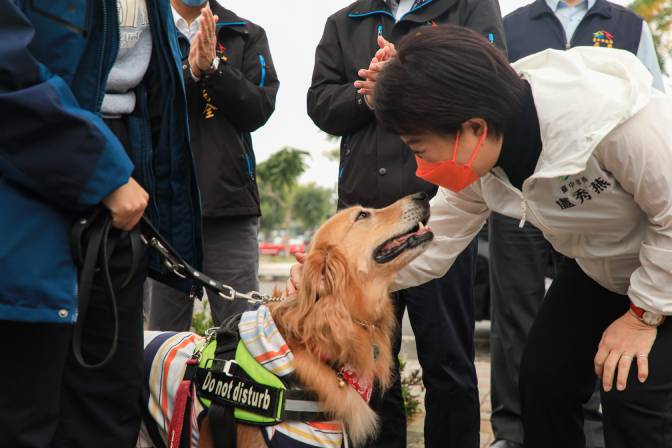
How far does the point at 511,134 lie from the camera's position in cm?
216

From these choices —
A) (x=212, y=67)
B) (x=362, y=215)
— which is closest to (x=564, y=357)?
(x=362, y=215)

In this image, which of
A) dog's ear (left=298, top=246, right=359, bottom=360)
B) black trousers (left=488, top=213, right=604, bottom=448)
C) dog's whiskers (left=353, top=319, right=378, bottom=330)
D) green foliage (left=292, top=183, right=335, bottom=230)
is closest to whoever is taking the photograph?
dog's ear (left=298, top=246, right=359, bottom=360)

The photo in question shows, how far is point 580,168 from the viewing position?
6.31 feet

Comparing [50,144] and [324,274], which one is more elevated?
[50,144]

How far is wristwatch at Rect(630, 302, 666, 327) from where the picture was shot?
6.79 feet

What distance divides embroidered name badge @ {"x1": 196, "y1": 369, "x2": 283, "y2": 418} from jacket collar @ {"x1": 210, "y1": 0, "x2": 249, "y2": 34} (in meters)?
2.01

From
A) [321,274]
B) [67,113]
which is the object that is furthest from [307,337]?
[67,113]

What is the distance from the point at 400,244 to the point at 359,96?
73 centimetres

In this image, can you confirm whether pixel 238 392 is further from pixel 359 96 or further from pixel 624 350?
pixel 359 96

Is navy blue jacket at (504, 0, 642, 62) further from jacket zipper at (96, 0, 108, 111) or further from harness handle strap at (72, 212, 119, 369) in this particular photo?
harness handle strap at (72, 212, 119, 369)

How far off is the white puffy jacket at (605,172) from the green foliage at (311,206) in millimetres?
74903

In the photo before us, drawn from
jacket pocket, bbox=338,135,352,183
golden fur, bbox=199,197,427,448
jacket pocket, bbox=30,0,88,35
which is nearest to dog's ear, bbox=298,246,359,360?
golden fur, bbox=199,197,427,448

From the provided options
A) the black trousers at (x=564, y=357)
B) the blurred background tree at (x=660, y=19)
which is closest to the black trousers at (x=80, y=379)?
the black trousers at (x=564, y=357)

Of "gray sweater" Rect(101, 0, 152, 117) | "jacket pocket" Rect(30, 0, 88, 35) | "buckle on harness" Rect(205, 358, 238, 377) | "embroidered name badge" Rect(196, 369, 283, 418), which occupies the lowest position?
"embroidered name badge" Rect(196, 369, 283, 418)
